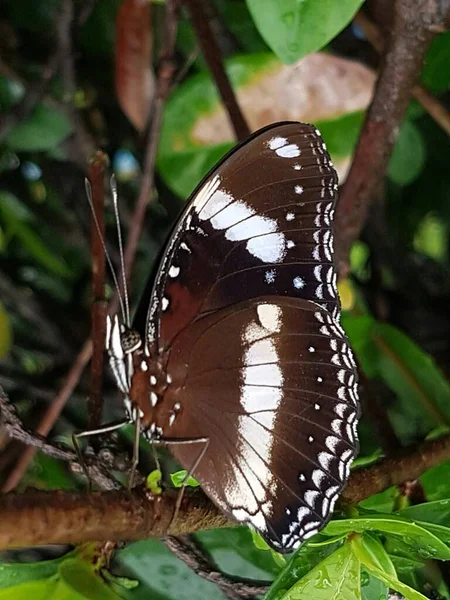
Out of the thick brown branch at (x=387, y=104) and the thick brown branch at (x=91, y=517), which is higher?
the thick brown branch at (x=387, y=104)

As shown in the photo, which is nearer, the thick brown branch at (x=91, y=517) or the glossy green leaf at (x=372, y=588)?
the thick brown branch at (x=91, y=517)

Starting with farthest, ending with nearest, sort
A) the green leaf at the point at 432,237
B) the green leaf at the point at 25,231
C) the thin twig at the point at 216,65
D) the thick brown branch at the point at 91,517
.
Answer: the green leaf at the point at 432,237, the green leaf at the point at 25,231, the thin twig at the point at 216,65, the thick brown branch at the point at 91,517

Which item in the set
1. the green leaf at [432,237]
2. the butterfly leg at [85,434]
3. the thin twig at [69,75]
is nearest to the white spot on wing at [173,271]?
the butterfly leg at [85,434]

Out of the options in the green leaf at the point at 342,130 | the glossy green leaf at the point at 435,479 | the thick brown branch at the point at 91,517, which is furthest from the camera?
the green leaf at the point at 342,130

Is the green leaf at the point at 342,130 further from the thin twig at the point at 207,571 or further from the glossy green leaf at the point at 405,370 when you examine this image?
the thin twig at the point at 207,571

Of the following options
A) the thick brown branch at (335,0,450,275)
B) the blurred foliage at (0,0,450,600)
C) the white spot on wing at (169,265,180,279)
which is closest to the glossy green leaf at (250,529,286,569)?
the blurred foliage at (0,0,450,600)

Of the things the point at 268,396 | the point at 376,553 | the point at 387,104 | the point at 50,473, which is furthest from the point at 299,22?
the point at 50,473
